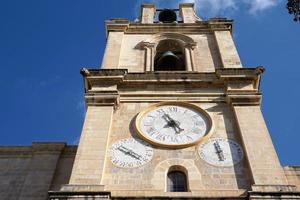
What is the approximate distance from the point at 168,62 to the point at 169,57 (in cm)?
51

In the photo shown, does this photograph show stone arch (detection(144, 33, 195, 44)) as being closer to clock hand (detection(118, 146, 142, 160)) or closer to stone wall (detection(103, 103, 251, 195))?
stone wall (detection(103, 103, 251, 195))

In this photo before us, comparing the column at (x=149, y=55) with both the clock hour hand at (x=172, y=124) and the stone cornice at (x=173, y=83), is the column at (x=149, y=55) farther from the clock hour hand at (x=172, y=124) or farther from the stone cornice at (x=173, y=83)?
the clock hour hand at (x=172, y=124)

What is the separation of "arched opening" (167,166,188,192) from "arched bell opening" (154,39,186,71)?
7.98 m

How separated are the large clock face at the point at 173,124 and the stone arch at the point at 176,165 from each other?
0.77 meters

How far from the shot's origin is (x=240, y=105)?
1644 cm

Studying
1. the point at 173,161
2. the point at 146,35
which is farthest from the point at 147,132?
the point at 146,35

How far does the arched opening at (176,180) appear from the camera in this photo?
1356cm

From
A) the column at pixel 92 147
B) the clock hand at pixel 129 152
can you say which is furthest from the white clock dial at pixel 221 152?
the column at pixel 92 147

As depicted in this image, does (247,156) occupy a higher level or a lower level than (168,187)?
higher

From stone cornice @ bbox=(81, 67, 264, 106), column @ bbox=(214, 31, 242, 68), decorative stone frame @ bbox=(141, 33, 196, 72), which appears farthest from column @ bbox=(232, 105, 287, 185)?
decorative stone frame @ bbox=(141, 33, 196, 72)

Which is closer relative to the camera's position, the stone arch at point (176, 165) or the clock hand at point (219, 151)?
the stone arch at point (176, 165)

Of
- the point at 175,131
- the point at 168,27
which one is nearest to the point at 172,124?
the point at 175,131

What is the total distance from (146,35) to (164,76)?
5.44 metres

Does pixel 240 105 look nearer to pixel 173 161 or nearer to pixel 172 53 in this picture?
pixel 173 161
